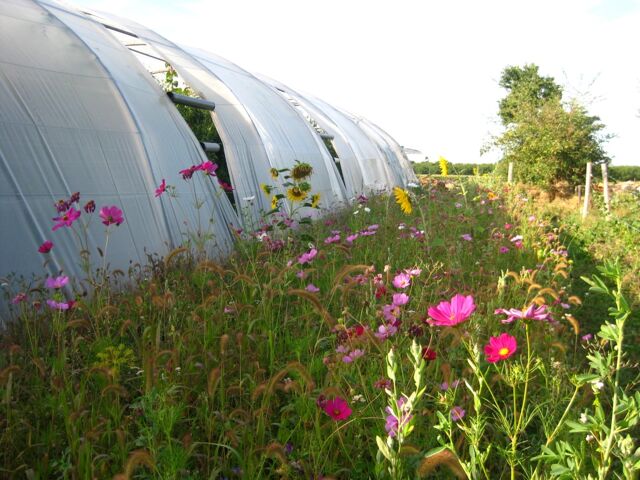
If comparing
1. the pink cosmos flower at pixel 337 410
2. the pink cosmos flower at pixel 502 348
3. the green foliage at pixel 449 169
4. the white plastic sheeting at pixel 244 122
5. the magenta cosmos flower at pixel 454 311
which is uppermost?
the white plastic sheeting at pixel 244 122

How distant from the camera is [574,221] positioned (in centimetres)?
1031

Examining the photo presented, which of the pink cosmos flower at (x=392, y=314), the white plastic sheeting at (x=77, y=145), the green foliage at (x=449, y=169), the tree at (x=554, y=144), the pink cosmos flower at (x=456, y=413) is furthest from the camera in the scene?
the tree at (x=554, y=144)

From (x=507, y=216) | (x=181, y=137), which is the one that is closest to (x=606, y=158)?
(x=507, y=216)

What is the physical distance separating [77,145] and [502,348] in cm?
371

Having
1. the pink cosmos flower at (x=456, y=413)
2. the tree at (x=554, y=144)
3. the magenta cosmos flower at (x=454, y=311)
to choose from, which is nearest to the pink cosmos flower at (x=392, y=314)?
the pink cosmos flower at (x=456, y=413)

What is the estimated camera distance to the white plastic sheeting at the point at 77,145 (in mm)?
3840

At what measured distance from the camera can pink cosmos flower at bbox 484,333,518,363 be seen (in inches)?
55.2

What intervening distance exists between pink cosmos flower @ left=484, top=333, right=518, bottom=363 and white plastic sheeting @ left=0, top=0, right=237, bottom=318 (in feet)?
9.57

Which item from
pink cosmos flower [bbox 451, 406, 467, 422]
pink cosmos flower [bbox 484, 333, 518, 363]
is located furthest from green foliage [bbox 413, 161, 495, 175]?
pink cosmos flower [bbox 484, 333, 518, 363]

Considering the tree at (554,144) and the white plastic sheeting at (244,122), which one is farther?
the tree at (554,144)

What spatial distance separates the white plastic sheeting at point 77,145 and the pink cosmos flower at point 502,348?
115 inches

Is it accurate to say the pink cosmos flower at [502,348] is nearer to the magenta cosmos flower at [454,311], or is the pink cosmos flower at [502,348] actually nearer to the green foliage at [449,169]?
the magenta cosmos flower at [454,311]

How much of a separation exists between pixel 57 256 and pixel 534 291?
3.09m

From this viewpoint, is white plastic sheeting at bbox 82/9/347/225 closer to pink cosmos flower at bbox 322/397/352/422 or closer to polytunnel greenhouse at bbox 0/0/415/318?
polytunnel greenhouse at bbox 0/0/415/318
